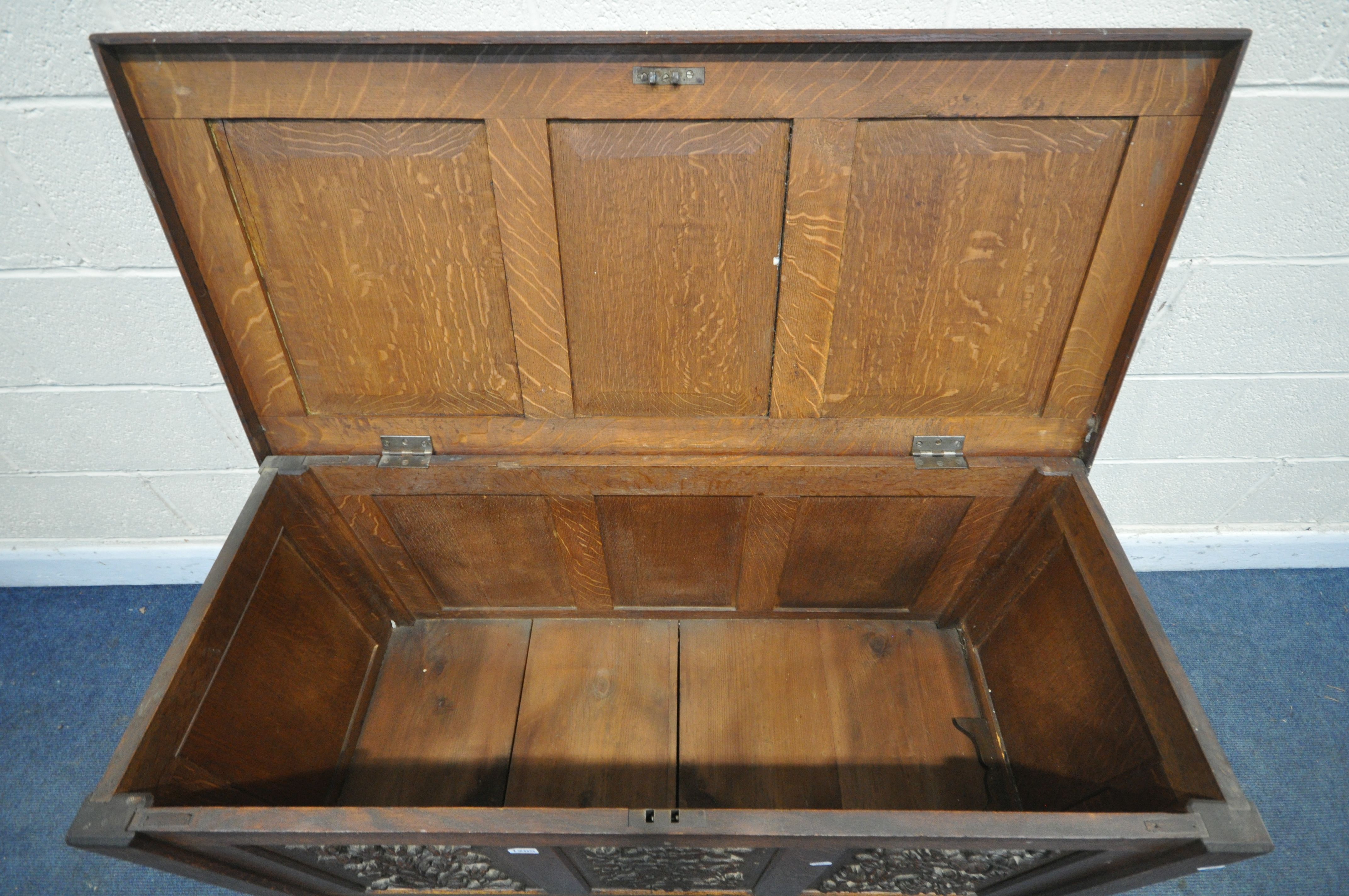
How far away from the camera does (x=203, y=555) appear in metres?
1.67

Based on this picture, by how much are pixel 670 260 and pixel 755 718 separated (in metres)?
0.87

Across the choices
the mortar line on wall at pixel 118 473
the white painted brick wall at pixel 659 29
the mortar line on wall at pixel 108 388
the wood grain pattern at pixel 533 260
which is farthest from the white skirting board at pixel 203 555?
the wood grain pattern at pixel 533 260

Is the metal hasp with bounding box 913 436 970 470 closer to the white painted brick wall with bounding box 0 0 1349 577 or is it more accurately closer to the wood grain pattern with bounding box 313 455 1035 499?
the wood grain pattern with bounding box 313 455 1035 499

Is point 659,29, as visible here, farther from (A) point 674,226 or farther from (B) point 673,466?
(B) point 673,466

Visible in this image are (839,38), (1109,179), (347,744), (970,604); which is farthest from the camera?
(970,604)

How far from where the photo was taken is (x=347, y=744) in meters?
1.30

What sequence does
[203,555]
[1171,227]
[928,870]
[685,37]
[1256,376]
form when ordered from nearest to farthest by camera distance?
1. [685,37]
2. [1171,227]
3. [928,870]
4. [1256,376]
5. [203,555]

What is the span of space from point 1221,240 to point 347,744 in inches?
65.4

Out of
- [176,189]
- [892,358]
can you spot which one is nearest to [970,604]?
[892,358]

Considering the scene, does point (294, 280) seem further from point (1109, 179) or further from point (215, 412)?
point (1109, 179)

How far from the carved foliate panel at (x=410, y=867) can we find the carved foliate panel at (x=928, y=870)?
20.2 inches

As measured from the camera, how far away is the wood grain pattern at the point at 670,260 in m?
0.87

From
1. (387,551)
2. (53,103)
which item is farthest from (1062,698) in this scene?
(53,103)

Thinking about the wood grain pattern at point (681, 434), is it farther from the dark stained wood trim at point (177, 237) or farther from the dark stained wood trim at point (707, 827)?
the dark stained wood trim at point (707, 827)
